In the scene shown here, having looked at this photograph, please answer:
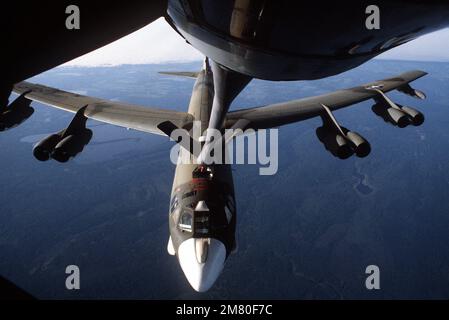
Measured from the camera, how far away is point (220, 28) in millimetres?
1509

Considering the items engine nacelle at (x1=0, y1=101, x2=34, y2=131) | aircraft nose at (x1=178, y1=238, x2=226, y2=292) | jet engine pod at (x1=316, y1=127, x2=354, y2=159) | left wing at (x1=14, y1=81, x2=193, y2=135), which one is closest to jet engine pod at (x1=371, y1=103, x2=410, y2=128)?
jet engine pod at (x1=316, y1=127, x2=354, y2=159)

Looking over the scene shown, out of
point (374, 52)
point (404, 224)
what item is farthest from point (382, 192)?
point (374, 52)

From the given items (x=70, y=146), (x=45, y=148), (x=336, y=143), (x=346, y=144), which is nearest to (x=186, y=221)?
(x=70, y=146)

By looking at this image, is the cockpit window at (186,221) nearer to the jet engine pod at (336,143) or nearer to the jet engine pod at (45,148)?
the jet engine pod at (45,148)

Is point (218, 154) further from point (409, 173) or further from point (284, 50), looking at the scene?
point (409, 173)

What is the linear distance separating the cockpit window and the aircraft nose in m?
0.48

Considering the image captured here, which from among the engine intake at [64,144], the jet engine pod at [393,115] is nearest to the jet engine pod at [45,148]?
the engine intake at [64,144]

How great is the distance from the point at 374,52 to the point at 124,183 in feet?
370

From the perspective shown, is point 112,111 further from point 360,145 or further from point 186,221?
point 360,145

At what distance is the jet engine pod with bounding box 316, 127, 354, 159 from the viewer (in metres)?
9.11

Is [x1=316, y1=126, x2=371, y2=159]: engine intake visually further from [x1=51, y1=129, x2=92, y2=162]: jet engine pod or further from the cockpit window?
[x1=51, y1=129, x2=92, y2=162]: jet engine pod

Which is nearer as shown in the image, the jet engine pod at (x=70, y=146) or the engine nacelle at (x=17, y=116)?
the engine nacelle at (x=17, y=116)

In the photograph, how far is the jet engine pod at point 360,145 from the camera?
28.2ft

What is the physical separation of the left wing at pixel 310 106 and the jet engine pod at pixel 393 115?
1.35m
